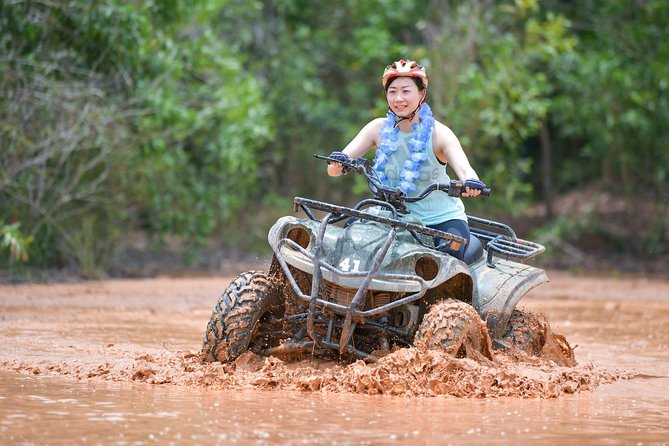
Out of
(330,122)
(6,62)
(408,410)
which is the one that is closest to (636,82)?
(330,122)

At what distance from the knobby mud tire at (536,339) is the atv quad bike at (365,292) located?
0.67ft

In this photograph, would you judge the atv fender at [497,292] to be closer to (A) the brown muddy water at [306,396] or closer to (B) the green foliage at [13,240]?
(A) the brown muddy water at [306,396]

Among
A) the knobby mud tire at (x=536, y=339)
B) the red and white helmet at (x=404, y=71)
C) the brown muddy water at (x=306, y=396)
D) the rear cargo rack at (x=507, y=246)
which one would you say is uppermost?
the red and white helmet at (x=404, y=71)

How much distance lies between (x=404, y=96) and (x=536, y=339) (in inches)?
76.7

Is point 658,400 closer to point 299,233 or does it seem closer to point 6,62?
point 299,233

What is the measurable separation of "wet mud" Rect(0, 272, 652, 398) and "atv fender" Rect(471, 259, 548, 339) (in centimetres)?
22

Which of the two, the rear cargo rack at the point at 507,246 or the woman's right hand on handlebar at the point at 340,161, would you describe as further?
the rear cargo rack at the point at 507,246

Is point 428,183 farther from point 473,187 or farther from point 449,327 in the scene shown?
point 449,327

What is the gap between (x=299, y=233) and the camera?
695cm

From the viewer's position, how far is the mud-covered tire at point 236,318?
6.68 meters

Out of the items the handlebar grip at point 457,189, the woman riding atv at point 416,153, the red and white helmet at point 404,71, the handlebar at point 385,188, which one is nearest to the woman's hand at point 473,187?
the handlebar grip at point 457,189

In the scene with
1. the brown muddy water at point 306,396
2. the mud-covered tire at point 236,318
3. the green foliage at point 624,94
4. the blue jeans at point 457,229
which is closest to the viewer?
the brown muddy water at point 306,396

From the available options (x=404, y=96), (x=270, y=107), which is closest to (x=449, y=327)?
(x=404, y=96)

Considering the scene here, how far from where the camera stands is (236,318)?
21.9 feet
